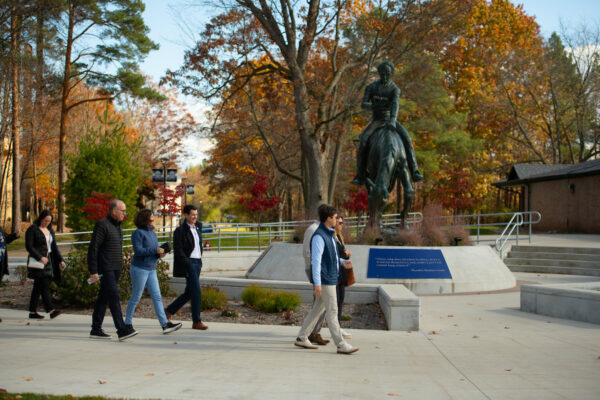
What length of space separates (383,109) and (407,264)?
13.6 ft

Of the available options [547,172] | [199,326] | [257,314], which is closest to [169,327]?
[199,326]

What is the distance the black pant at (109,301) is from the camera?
7.08m

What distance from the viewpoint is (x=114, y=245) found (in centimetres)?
727

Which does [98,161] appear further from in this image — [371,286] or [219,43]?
[371,286]

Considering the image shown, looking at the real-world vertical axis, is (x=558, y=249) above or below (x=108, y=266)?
below

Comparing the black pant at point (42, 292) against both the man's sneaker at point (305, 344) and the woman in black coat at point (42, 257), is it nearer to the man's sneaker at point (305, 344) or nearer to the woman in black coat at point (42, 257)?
the woman in black coat at point (42, 257)

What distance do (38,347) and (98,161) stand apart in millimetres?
17411

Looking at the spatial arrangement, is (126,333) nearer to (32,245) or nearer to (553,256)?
(32,245)

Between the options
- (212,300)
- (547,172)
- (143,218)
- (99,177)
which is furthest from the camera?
(547,172)

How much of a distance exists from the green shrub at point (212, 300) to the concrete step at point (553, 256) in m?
12.9

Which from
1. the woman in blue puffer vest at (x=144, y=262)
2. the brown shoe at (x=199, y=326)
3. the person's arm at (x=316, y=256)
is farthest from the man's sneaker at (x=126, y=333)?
the person's arm at (x=316, y=256)

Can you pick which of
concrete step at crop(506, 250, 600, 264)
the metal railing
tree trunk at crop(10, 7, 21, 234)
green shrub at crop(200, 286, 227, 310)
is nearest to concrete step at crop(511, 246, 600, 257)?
concrete step at crop(506, 250, 600, 264)

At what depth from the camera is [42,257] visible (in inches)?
332

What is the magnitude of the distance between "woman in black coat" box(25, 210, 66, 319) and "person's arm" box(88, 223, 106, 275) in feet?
5.98
